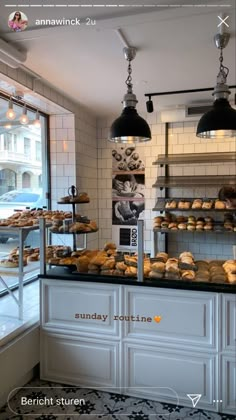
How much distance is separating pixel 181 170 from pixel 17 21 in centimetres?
291

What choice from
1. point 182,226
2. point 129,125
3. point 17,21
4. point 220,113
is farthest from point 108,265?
point 182,226

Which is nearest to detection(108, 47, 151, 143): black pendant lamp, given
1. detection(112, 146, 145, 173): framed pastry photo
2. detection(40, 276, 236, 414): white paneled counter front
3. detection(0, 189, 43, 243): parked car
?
detection(40, 276, 236, 414): white paneled counter front

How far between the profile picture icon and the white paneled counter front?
1.72m

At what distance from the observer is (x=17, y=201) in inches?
139

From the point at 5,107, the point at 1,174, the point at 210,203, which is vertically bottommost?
the point at 210,203

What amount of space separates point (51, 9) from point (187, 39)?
99 centimetres

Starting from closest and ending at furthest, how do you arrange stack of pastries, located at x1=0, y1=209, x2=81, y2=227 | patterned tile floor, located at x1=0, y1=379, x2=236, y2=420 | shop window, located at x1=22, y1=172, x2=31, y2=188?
patterned tile floor, located at x1=0, y1=379, x2=236, y2=420
stack of pastries, located at x1=0, y1=209, x2=81, y2=227
shop window, located at x1=22, y1=172, x2=31, y2=188

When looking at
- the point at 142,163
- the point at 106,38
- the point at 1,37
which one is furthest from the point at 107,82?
the point at 142,163

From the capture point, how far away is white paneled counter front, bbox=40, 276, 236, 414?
81.0 inches

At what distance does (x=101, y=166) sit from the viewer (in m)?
4.92

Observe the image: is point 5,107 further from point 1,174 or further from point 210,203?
point 210,203

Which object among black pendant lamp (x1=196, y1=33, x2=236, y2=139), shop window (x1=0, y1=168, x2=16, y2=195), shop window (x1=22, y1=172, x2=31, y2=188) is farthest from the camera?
shop window (x1=22, y1=172, x2=31, y2=188)

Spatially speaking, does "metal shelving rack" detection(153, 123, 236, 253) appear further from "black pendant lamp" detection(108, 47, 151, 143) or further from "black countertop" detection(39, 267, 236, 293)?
"black countertop" detection(39, 267, 236, 293)

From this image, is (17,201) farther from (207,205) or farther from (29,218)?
(207,205)
